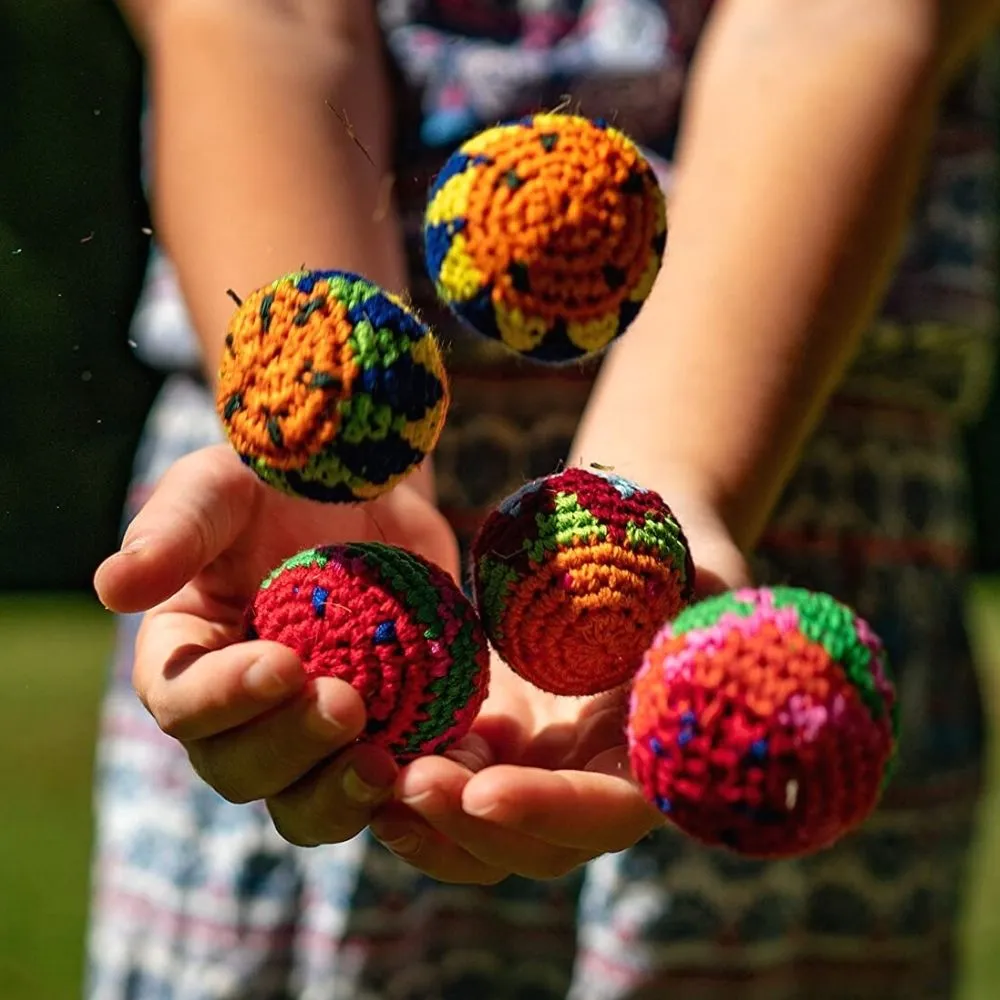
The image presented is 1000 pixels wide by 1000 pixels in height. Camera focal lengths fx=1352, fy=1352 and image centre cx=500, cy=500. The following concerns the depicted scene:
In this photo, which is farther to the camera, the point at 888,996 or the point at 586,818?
the point at 888,996

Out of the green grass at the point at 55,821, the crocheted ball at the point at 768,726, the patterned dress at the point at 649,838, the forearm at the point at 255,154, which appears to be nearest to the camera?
the crocheted ball at the point at 768,726

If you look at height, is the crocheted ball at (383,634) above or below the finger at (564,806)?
above

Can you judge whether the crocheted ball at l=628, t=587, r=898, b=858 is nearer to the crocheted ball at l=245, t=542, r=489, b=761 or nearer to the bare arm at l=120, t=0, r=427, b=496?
the crocheted ball at l=245, t=542, r=489, b=761

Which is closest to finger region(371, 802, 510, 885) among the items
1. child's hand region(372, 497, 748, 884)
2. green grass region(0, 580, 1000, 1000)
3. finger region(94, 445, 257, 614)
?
child's hand region(372, 497, 748, 884)

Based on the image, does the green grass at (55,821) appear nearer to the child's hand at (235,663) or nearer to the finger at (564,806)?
the child's hand at (235,663)

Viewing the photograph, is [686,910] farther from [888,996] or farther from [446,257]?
[446,257]

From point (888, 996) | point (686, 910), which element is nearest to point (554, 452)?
point (686, 910)

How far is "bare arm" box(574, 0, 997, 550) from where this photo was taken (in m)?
0.61

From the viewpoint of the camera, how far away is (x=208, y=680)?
0.43 metres

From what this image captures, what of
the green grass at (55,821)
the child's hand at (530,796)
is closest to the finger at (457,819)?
the child's hand at (530,796)

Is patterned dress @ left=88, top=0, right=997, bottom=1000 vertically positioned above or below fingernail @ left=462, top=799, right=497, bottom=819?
below

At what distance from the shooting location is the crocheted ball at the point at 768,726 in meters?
0.39

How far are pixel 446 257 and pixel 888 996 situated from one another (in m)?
0.54

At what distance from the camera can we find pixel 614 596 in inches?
18.3
